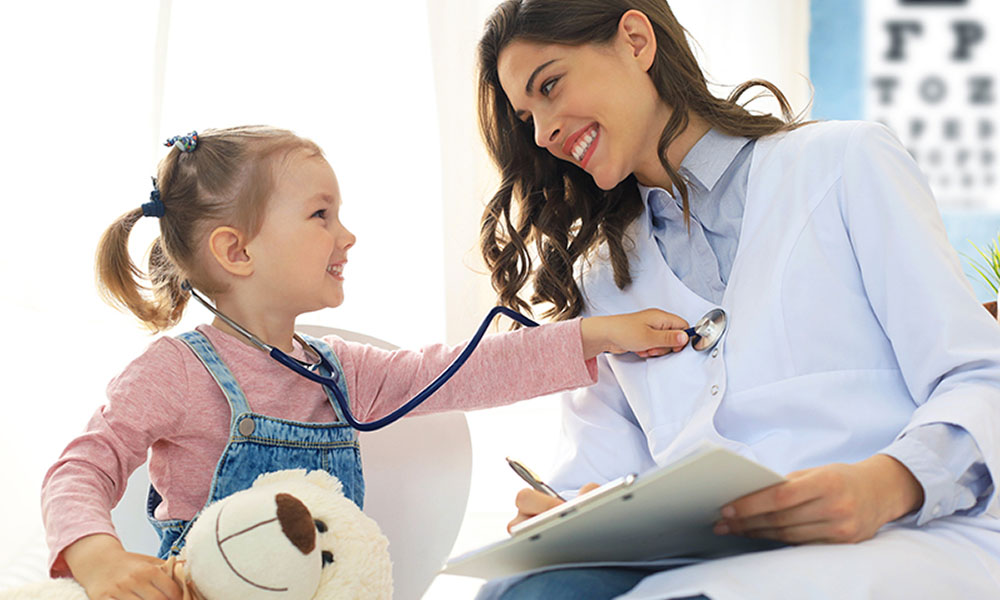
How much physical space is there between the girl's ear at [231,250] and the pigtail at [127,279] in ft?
0.48

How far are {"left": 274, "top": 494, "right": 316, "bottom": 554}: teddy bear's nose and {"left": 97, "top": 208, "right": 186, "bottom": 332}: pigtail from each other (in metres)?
0.56

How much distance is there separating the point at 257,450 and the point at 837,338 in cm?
74

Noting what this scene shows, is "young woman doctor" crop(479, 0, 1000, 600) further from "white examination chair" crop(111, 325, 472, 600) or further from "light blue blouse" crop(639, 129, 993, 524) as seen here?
"white examination chair" crop(111, 325, 472, 600)

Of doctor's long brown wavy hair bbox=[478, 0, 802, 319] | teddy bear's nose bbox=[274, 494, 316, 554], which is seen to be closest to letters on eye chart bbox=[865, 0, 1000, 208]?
doctor's long brown wavy hair bbox=[478, 0, 802, 319]

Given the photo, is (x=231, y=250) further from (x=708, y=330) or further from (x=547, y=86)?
(x=708, y=330)

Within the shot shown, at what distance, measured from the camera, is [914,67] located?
120 inches

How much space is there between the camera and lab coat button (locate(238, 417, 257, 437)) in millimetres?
1143

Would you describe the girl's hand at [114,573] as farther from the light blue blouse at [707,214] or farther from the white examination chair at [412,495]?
the light blue blouse at [707,214]

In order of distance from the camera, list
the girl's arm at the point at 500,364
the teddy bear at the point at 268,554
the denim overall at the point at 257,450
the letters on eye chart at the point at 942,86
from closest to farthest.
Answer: the teddy bear at the point at 268,554
the denim overall at the point at 257,450
the girl's arm at the point at 500,364
the letters on eye chart at the point at 942,86

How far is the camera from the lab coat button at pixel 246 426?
1.14m

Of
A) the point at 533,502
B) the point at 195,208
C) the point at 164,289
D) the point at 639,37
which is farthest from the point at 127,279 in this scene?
the point at 639,37

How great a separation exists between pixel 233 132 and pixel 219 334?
0.98 ft

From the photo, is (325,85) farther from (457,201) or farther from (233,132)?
(233,132)

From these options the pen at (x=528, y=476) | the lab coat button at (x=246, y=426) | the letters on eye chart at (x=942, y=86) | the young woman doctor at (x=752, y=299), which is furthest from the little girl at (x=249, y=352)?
the letters on eye chart at (x=942, y=86)
